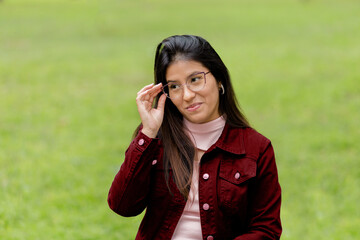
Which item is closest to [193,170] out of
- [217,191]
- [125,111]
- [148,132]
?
[217,191]

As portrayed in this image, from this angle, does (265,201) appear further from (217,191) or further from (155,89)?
(155,89)

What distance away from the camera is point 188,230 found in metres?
2.59

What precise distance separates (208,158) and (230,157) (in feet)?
0.34

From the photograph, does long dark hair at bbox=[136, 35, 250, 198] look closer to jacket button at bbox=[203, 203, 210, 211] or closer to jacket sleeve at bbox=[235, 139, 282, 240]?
jacket button at bbox=[203, 203, 210, 211]

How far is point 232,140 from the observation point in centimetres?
267

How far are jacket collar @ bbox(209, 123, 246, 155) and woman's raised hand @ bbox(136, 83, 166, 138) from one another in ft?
0.97

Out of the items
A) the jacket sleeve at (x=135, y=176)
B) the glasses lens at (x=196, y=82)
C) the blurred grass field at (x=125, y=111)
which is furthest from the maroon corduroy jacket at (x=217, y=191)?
the blurred grass field at (x=125, y=111)

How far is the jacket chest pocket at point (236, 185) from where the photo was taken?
2.54 metres

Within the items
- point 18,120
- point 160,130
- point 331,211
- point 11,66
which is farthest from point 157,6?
point 160,130

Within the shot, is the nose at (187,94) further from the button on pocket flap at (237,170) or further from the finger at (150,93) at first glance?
the button on pocket flap at (237,170)

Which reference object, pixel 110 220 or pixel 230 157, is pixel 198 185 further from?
pixel 110 220

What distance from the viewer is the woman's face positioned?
2.62 metres

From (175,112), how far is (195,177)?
36 centimetres

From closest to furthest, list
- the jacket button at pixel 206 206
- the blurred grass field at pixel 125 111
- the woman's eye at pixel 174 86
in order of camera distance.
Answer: the jacket button at pixel 206 206, the woman's eye at pixel 174 86, the blurred grass field at pixel 125 111
